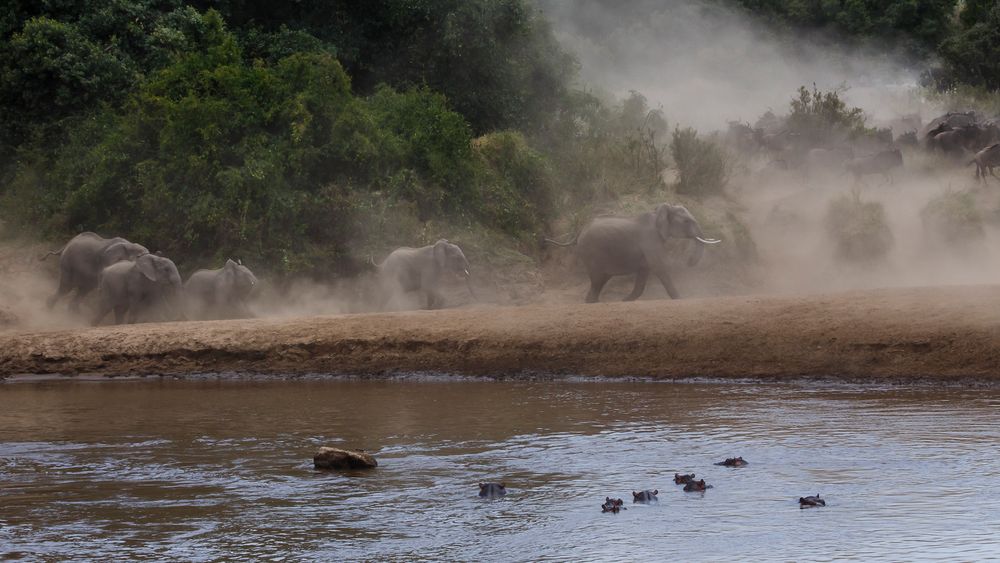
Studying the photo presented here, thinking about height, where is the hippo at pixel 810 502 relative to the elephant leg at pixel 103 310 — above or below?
below

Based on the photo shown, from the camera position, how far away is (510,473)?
8562 mm

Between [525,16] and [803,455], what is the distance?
16973 mm

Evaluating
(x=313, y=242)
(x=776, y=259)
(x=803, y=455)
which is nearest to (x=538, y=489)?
(x=803, y=455)

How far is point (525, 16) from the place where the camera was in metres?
24.7

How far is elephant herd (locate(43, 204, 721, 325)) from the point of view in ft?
54.3

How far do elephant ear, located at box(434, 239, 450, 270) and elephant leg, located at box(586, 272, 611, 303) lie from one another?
1.92 metres

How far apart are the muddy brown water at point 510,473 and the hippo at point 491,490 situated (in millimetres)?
83

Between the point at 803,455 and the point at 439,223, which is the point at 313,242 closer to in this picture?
the point at 439,223

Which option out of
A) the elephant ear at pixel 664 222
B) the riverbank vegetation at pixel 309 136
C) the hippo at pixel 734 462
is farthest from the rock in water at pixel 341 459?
the riverbank vegetation at pixel 309 136

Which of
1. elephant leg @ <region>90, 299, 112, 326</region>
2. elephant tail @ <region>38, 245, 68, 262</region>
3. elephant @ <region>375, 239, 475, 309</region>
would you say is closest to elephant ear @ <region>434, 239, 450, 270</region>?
elephant @ <region>375, 239, 475, 309</region>

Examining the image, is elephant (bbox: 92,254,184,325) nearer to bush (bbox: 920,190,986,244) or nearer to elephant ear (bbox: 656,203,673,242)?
elephant ear (bbox: 656,203,673,242)

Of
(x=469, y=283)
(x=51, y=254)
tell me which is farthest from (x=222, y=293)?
(x=51, y=254)

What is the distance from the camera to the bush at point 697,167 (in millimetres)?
22438

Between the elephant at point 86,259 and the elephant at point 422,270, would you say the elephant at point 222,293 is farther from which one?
the elephant at point 422,270
